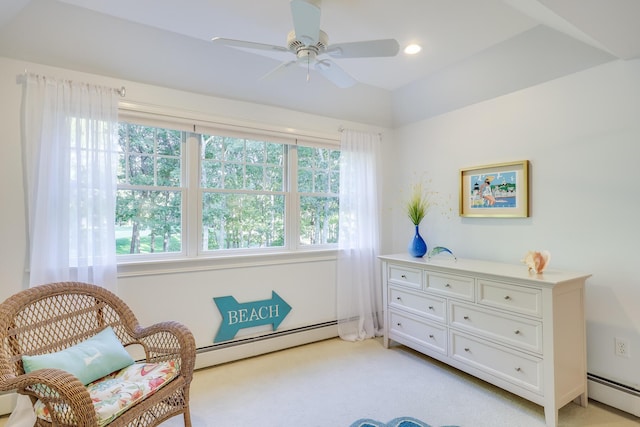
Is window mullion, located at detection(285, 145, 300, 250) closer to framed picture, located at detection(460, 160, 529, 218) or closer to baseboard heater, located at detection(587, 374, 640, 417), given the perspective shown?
framed picture, located at detection(460, 160, 529, 218)

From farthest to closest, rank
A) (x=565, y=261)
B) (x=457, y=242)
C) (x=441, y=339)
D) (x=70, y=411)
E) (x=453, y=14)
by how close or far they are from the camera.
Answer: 1. (x=457, y=242)
2. (x=441, y=339)
3. (x=565, y=261)
4. (x=453, y=14)
5. (x=70, y=411)

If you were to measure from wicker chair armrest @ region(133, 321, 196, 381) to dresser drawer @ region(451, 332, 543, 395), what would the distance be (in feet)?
6.29

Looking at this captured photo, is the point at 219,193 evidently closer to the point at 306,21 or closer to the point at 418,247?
the point at 306,21

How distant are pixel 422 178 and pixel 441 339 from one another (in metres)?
1.65

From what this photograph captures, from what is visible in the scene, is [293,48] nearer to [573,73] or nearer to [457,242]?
[573,73]

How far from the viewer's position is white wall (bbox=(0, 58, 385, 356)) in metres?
2.14

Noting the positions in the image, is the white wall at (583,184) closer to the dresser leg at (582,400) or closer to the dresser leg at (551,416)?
the dresser leg at (582,400)

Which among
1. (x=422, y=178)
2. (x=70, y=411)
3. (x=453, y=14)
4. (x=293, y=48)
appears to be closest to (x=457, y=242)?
(x=422, y=178)

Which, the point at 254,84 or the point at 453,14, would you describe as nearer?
the point at 453,14

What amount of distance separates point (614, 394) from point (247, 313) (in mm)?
2710

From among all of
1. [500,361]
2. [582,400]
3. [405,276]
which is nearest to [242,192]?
[405,276]

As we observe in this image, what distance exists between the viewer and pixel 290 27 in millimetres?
2436

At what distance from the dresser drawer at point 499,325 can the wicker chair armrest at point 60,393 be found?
2307 millimetres

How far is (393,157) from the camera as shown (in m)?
3.90
